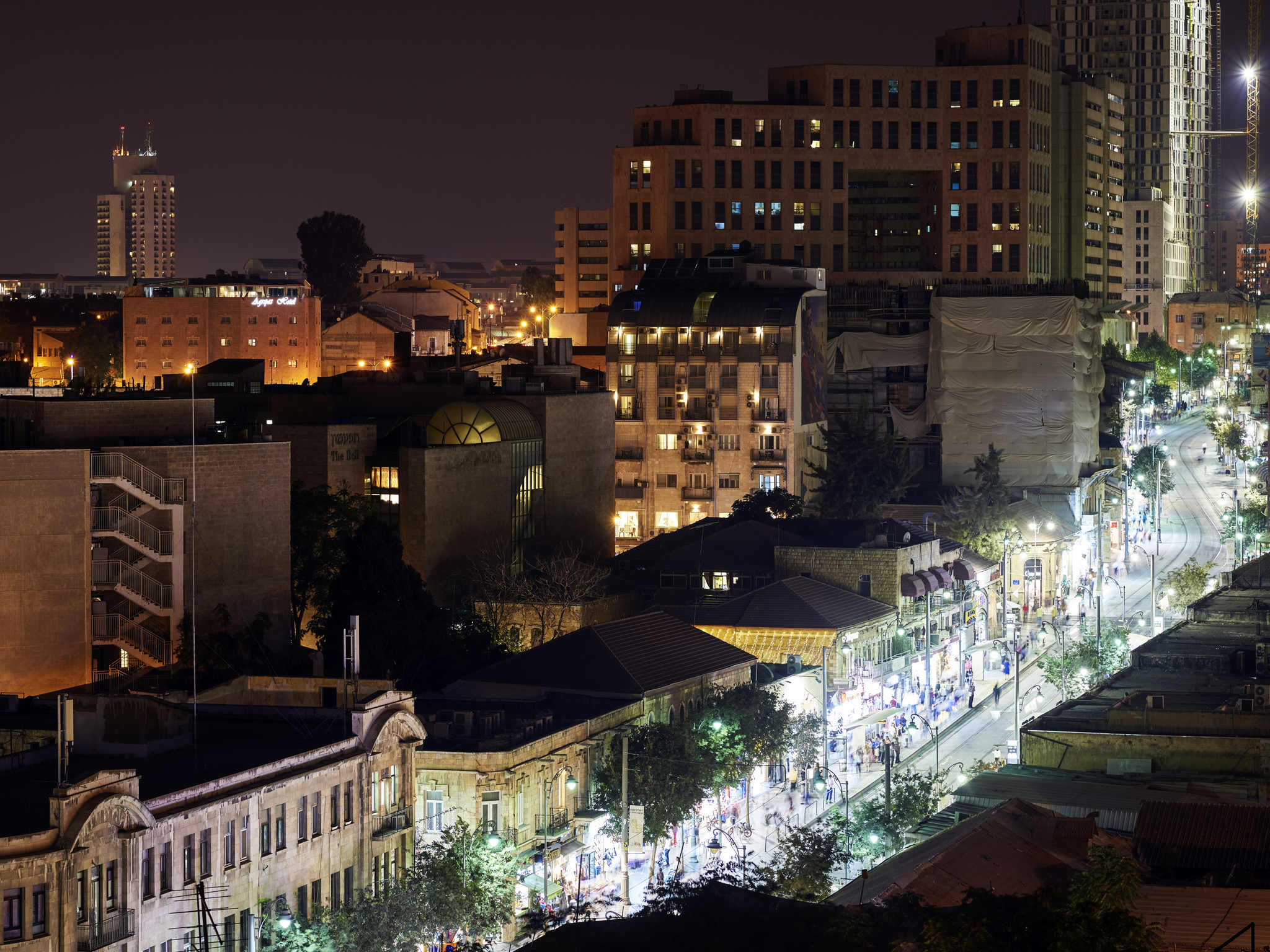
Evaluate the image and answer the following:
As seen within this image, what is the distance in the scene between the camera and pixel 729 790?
71.9 m

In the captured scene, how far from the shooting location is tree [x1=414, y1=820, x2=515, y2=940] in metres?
51.8

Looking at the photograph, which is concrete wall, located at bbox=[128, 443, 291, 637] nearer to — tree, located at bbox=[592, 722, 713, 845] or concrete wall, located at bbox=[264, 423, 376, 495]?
concrete wall, located at bbox=[264, 423, 376, 495]

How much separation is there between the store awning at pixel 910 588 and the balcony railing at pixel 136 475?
120 feet

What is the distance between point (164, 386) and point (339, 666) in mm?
68428

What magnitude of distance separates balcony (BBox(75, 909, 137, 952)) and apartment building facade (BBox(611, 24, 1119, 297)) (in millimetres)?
134915

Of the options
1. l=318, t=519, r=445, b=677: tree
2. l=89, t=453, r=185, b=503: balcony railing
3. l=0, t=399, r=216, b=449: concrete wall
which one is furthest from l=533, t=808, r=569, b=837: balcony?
l=0, t=399, r=216, b=449: concrete wall

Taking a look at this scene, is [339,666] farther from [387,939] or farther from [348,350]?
[348,350]

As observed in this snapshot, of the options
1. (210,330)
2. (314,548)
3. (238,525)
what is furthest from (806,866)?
(210,330)

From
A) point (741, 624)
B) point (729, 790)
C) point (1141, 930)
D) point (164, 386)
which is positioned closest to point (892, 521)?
point (741, 624)

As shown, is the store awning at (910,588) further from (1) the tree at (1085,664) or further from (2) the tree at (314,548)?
(2) the tree at (314,548)

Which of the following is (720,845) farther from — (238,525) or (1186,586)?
(1186,586)

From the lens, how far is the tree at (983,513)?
120750 mm

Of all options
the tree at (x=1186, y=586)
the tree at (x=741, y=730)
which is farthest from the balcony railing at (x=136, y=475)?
the tree at (x=1186, y=586)

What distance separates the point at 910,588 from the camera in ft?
320
